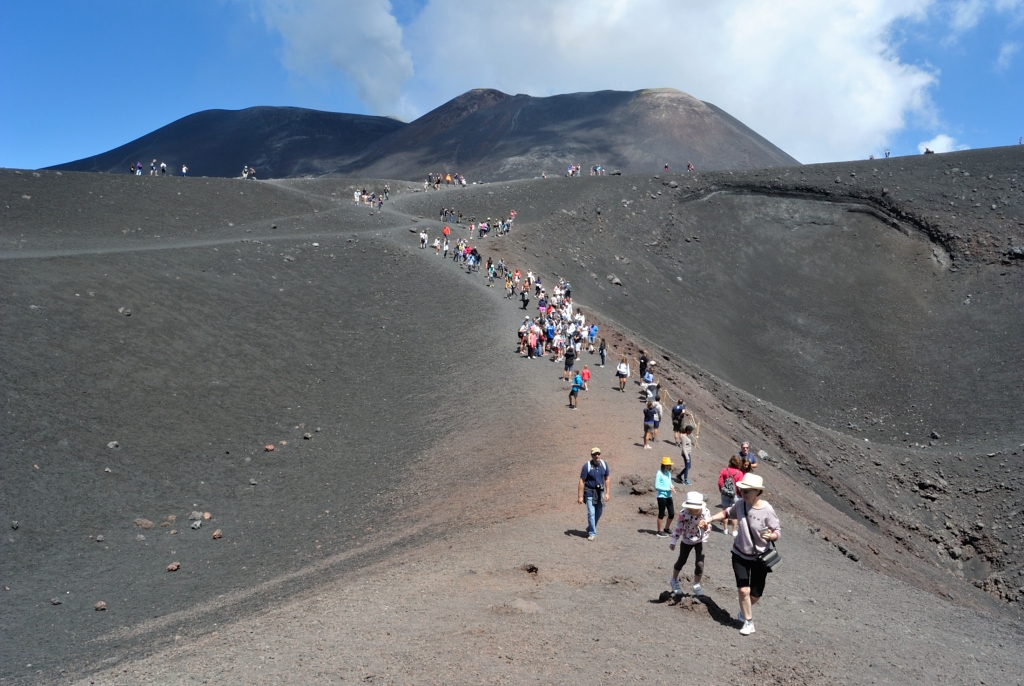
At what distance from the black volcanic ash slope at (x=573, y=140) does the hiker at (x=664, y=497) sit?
65.0 m

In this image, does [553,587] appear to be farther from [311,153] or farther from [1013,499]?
[311,153]

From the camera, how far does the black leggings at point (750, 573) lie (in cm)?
877

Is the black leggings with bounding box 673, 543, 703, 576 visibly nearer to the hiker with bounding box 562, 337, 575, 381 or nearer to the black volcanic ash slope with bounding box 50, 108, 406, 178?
the hiker with bounding box 562, 337, 575, 381

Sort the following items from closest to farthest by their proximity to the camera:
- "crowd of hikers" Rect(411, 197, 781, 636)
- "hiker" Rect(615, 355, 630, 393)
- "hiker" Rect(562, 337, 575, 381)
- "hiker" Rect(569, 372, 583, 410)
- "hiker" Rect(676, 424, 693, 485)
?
1. "crowd of hikers" Rect(411, 197, 781, 636)
2. "hiker" Rect(676, 424, 693, 485)
3. "hiker" Rect(569, 372, 583, 410)
4. "hiker" Rect(562, 337, 575, 381)
5. "hiker" Rect(615, 355, 630, 393)

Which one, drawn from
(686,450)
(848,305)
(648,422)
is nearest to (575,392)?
(648,422)

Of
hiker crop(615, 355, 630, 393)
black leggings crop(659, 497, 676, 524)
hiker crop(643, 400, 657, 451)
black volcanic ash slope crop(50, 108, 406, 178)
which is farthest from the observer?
black volcanic ash slope crop(50, 108, 406, 178)

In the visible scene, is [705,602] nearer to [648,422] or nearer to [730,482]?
[730,482]

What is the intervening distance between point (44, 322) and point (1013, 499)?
32.2m

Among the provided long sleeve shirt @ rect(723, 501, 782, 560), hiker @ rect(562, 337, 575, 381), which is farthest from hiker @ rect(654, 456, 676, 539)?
hiker @ rect(562, 337, 575, 381)

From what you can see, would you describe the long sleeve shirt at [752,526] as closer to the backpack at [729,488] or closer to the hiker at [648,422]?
the backpack at [729,488]

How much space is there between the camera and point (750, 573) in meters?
8.88

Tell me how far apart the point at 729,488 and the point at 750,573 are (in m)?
3.87

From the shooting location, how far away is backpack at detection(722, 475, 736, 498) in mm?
12623

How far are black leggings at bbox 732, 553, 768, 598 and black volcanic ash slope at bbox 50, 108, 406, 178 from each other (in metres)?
89.1
